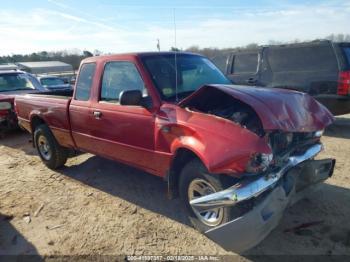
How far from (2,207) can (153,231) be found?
234cm

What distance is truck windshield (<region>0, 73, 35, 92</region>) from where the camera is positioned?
963 cm

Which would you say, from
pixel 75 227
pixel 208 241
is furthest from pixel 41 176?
pixel 208 241

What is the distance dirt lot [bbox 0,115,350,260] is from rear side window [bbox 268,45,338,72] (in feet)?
8.10

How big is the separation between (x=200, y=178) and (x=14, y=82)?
856 cm

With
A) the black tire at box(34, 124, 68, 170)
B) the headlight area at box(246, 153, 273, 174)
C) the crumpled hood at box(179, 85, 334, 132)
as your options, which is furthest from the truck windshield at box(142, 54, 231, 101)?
the black tire at box(34, 124, 68, 170)

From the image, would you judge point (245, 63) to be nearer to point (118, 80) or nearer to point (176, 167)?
point (118, 80)

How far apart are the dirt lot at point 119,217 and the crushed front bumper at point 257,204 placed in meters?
0.40

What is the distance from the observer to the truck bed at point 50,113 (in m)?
5.23

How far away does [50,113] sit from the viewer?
5.49 meters

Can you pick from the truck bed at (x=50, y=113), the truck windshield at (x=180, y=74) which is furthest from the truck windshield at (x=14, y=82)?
the truck windshield at (x=180, y=74)

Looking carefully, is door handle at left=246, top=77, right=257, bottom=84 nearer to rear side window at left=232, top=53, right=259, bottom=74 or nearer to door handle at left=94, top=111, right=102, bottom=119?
rear side window at left=232, top=53, right=259, bottom=74

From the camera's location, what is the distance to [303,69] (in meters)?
7.71

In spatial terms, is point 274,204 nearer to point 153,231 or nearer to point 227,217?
point 227,217

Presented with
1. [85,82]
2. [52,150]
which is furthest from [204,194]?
[52,150]
